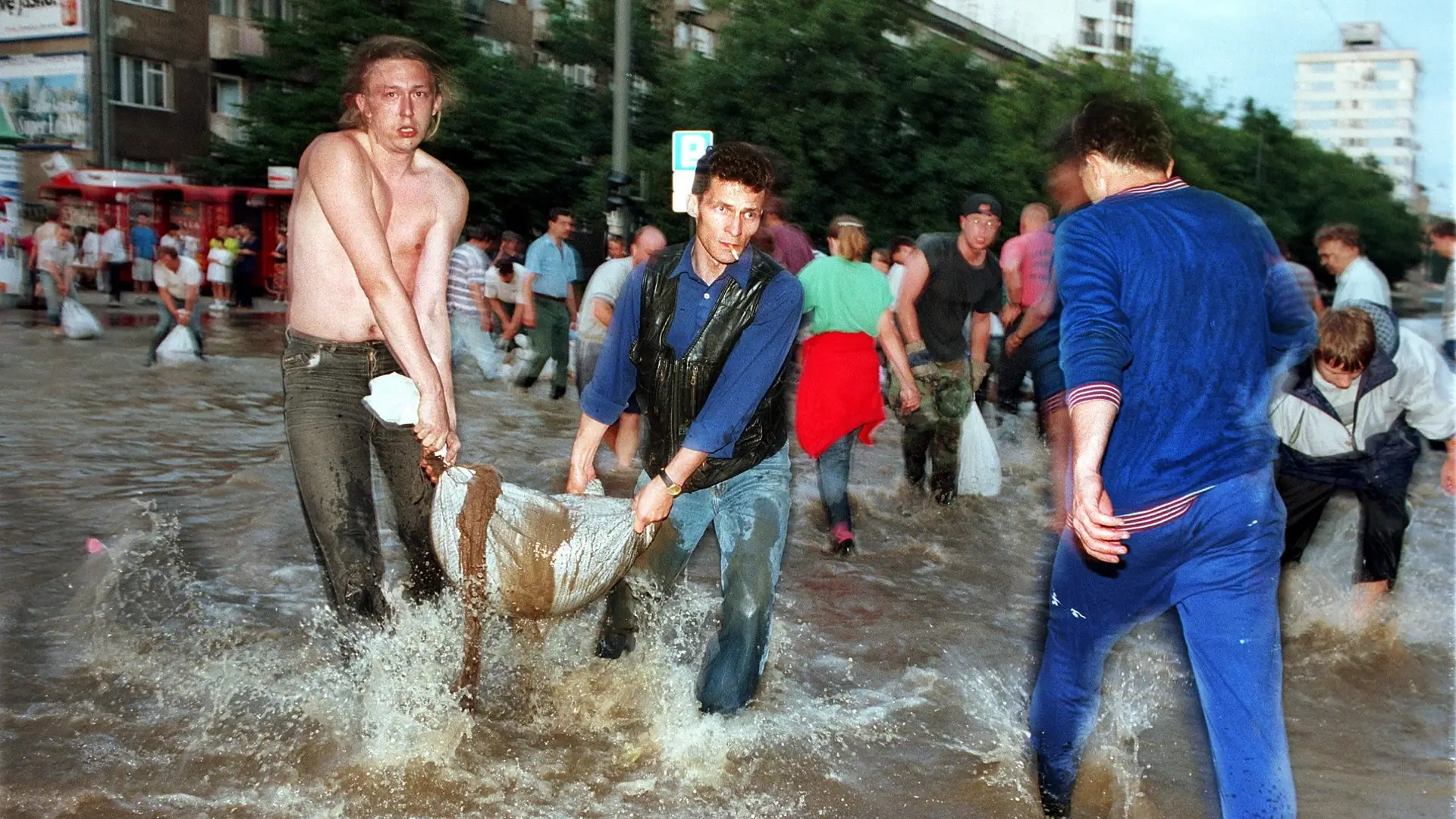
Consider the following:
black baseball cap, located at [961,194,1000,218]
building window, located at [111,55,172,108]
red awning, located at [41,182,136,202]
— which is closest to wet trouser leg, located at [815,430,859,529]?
black baseball cap, located at [961,194,1000,218]

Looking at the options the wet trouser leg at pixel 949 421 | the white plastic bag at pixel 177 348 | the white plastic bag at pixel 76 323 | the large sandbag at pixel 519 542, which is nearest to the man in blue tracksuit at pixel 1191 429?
the large sandbag at pixel 519 542

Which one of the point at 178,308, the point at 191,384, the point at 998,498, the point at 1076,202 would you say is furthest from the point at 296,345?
the point at 178,308

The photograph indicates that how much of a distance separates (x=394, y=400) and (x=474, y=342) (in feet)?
31.4

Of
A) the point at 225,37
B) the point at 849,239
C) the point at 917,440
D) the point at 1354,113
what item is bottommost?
the point at 917,440

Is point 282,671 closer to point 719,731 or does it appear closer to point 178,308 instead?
point 719,731

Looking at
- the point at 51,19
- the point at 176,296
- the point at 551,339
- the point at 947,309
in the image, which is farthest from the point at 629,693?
the point at 51,19

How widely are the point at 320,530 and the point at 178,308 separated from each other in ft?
43.2

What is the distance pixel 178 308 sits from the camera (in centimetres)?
1594

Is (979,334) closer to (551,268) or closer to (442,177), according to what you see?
(551,268)

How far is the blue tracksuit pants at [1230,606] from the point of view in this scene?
2.97 metres

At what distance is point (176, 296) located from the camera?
15883 mm

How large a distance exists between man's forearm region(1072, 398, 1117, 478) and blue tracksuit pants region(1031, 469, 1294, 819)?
0.24 m

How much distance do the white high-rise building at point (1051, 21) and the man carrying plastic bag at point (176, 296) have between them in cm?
2082

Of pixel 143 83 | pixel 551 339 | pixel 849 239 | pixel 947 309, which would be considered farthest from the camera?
pixel 143 83
